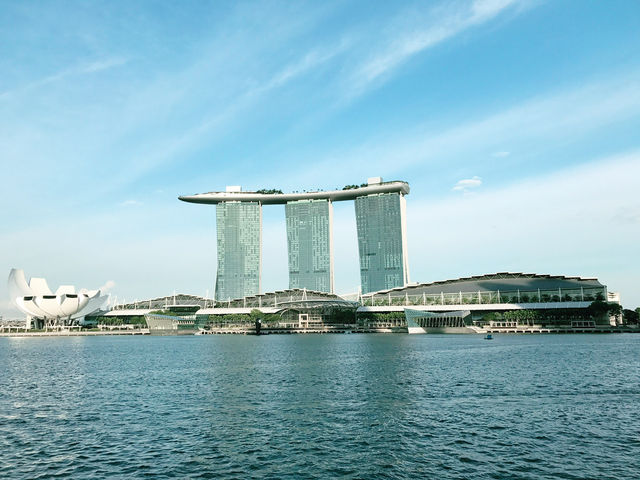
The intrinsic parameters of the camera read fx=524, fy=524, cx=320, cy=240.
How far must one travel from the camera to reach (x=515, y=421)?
38250 millimetres

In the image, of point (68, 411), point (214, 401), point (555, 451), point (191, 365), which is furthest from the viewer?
point (191, 365)

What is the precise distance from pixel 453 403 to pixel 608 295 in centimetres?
17826

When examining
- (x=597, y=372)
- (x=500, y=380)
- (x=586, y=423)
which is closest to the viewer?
(x=586, y=423)

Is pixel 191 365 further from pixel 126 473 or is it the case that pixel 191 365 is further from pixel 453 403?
pixel 126 473

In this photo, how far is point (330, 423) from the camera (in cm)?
3862

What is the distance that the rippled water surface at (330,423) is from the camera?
28781 mm

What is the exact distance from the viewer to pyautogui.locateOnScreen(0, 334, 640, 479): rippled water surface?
28781 millimetres

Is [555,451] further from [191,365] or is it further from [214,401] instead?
[191,365]

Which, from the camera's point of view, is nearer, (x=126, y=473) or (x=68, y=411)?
(x=126, y=473)

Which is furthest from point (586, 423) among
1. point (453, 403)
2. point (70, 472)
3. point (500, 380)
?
point (70, 472)

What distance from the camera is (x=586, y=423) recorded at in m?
37.2

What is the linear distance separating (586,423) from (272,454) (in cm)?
2256

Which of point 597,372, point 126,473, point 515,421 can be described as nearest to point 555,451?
point 515,421

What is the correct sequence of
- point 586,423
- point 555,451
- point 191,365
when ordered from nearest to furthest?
1. point 555,451
2. point 586,423
3. point 191,365
